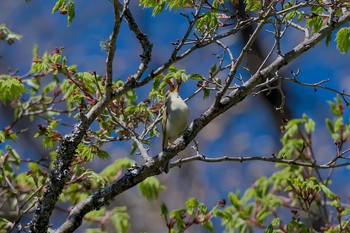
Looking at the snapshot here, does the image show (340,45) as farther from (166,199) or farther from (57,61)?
(166,199)

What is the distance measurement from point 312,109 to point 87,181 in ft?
18.4

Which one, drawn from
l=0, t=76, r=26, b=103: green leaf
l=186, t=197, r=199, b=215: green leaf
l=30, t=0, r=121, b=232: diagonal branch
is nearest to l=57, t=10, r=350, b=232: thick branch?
l=30, t=0, r=121, b=232: diagonal branch

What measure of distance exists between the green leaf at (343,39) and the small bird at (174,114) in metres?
1.01

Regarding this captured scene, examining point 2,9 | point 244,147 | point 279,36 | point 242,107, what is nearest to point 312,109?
point 242,107

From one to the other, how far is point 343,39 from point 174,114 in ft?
3.76

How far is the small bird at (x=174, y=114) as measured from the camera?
153 inches

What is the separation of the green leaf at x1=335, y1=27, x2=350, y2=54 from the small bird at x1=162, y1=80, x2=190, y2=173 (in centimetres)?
101

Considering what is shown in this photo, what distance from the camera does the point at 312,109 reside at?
29.4 feet

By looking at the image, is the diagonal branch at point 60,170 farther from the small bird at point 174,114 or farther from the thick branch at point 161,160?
the small bird at point 174,114

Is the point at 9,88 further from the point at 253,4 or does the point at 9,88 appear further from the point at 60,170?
the point at 253,4

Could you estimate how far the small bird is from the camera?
12.8 ft

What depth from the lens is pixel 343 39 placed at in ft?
10.8

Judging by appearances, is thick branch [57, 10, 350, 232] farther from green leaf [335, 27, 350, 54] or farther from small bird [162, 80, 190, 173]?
small bird [162, 80, 190, 173]

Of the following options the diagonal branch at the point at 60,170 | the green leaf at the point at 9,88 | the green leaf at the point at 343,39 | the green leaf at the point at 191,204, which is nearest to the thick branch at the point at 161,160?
the diagonal branch at the point at 60,170
